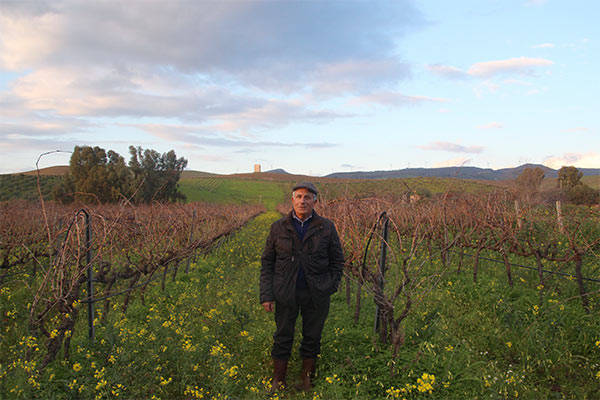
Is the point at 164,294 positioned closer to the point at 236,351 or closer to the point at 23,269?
the point at 236,351

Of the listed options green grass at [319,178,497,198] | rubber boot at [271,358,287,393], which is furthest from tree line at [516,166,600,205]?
rubber boot at [271,358,287,393]

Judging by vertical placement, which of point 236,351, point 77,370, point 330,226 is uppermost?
point 330,226

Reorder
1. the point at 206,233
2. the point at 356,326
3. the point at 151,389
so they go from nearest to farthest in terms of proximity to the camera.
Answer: the point at 151,389 < the point at 356,326 < the point at 206,233

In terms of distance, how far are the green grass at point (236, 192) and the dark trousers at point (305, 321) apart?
55.3m

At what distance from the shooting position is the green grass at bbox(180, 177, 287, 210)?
63.6 m

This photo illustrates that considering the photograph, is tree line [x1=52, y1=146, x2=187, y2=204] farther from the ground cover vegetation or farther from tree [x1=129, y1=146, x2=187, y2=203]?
the ground cover vegetation

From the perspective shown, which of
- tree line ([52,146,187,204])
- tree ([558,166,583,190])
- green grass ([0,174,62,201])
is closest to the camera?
tree line ([52,146,187,204])

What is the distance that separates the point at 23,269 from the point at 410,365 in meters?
10.5

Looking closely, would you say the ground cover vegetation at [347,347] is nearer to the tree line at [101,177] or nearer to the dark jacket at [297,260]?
the dark jacket at [297,260]

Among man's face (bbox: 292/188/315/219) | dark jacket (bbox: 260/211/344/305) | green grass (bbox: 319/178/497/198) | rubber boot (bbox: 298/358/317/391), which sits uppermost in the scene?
green grass (bbox: 319/178/497/198)

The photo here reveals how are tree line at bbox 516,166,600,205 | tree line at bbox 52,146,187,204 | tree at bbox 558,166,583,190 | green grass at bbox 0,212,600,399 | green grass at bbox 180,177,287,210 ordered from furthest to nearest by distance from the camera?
1. green grass at bbox 180,177,287,210
2. tree at bbox 558,166,583,190
3. tree line at bbox 52,146,187,204
4. tree line at bbox 516,166,600,205
5. green grass at bbox 0,212,600,399

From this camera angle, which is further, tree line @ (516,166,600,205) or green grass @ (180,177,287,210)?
green grass @ (180,177,287,210)

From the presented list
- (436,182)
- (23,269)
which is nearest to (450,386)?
(23,269)

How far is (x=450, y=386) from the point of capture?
393cm
